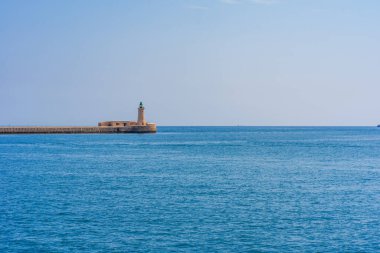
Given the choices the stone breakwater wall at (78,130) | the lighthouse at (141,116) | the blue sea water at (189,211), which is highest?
the lighthouse at (141,116)

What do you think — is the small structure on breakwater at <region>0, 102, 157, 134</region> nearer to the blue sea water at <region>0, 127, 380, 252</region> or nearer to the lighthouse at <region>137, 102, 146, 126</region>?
the lighthouse at <region>137, 102, 146, 126</region>

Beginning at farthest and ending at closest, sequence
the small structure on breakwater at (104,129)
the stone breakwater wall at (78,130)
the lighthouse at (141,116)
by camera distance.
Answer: the lighthouse at (141,116), the small structure on breakwater at (104,129), the stone breakwater wall at (78,130)

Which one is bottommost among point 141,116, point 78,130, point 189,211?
point 189,211

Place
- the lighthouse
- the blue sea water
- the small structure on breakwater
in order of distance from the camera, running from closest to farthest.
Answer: the blue sea water → the small structure on breakwater → the lighthouse

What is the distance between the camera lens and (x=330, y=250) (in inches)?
841

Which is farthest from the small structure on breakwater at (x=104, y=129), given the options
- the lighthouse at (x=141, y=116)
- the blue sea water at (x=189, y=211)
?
the blue sea water at (x=189, y=211)

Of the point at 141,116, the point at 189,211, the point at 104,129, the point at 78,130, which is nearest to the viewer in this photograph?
the point at 189,211

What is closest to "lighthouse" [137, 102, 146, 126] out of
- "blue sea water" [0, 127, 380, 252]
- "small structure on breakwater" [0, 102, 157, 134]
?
"small structure on breakwater" [0, 102, 157, 134]

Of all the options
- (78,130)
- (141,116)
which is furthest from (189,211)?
(78,130)

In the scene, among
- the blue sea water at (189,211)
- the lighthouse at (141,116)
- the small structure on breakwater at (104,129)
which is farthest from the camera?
the lighthouse at (141,116)

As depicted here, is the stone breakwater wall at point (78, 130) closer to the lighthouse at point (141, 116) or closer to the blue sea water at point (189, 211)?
the lighthouse at point (141, 116)

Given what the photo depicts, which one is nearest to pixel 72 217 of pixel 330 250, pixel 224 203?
pixel 224 203

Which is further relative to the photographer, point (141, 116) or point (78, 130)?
point (141, 116)

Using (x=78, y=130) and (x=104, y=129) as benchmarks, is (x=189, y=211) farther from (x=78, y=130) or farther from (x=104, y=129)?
(x=104, y=129)
